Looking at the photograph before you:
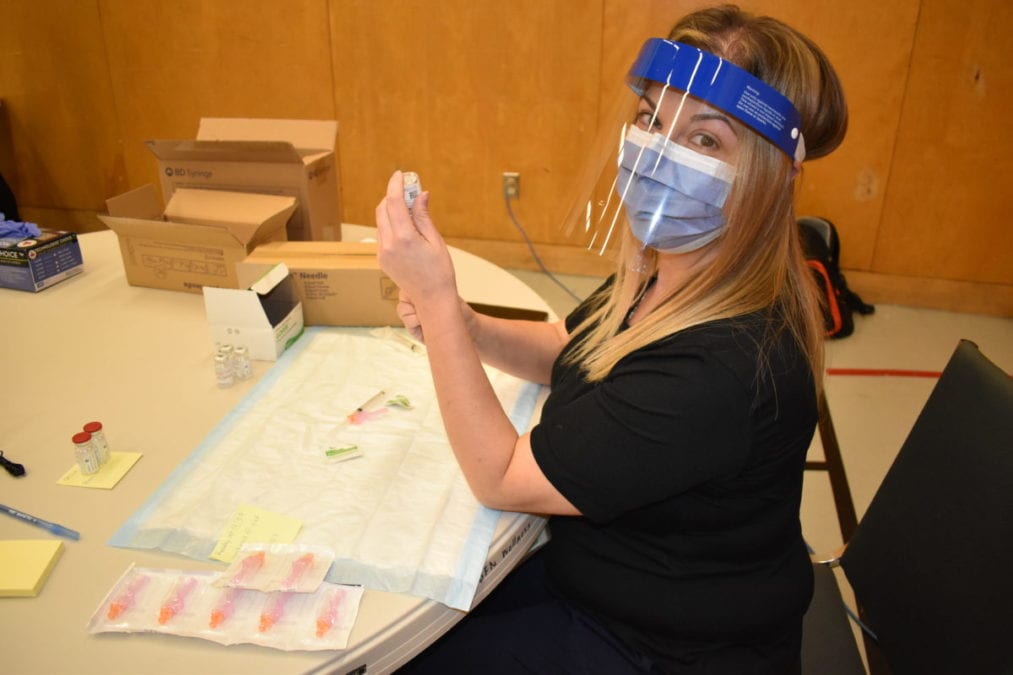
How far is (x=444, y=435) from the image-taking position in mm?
1148

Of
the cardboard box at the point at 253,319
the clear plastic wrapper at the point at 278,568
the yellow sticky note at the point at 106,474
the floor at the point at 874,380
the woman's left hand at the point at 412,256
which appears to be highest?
the woman's left hand at the point at 412,256

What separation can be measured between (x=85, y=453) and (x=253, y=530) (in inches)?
11.7

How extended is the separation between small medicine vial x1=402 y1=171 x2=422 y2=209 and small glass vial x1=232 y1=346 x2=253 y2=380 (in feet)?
1.54

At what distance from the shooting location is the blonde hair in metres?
0.96

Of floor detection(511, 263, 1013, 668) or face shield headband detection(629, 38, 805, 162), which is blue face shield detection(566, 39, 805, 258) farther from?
floor detection(511, 263, 1013, 668)

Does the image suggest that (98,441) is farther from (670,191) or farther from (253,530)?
(670,191)

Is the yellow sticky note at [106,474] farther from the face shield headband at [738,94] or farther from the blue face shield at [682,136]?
the face shield headband at [738,94]

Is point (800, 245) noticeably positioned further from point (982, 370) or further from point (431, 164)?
point (431, 164)

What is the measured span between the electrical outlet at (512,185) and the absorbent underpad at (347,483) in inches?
88.4

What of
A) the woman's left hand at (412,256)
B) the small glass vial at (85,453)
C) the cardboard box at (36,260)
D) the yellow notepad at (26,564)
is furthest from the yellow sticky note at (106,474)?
the cardboard box at (36,260)

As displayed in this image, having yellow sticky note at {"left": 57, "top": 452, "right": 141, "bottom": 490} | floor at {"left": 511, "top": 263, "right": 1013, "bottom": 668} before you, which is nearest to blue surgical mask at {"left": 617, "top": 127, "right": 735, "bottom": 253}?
yellow sticky note at {"left": 57, "top": 452, "right": 141, "bottom": 490}

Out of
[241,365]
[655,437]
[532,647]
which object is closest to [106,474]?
[241,365]

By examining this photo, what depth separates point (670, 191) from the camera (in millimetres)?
1019

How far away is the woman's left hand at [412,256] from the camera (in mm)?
1011
